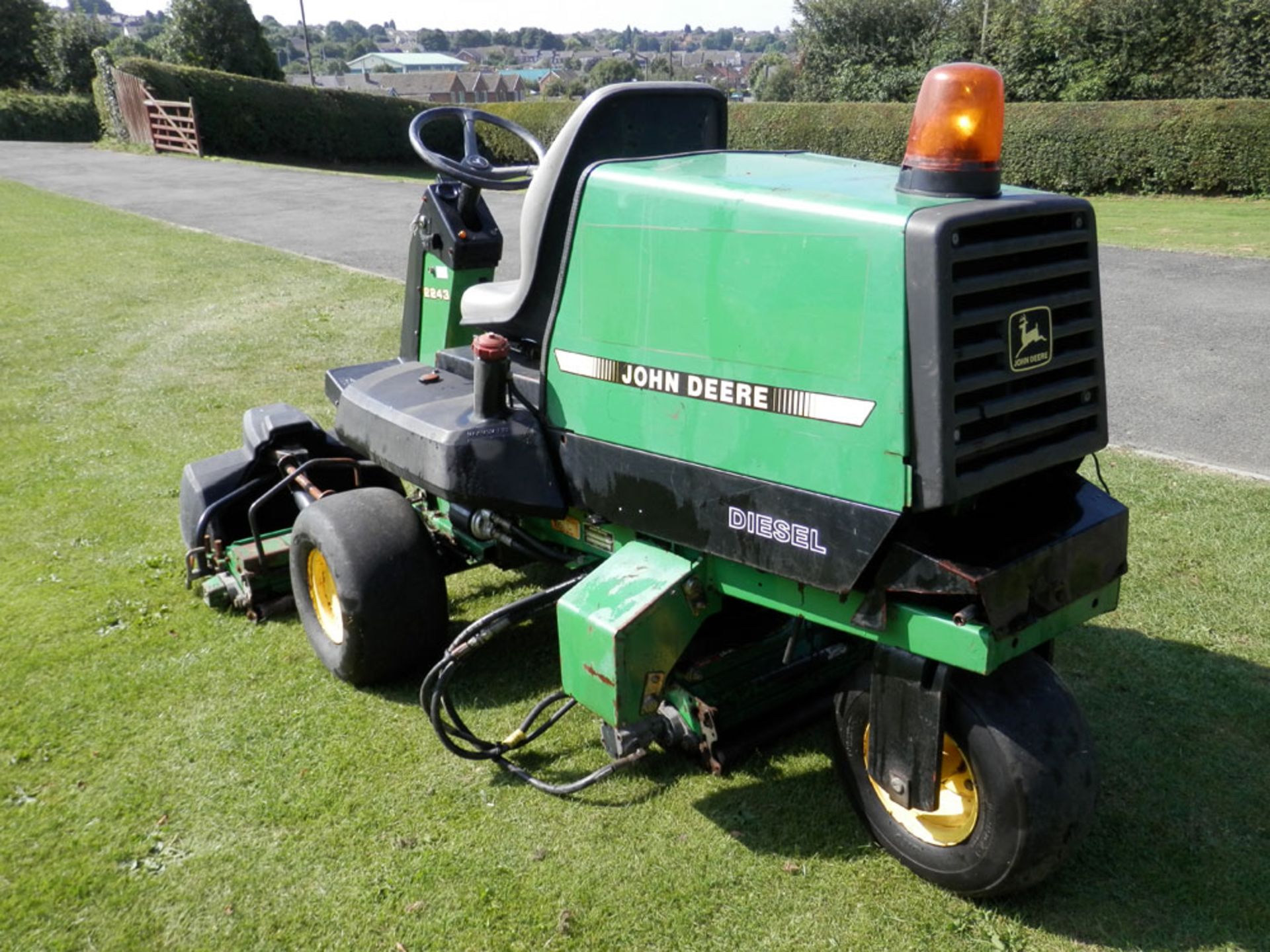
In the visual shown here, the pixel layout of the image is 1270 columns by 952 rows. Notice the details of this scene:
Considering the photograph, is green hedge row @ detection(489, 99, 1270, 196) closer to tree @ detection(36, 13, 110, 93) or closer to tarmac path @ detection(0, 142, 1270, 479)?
tarmac path @ detection(0, 142, 1270, 479)

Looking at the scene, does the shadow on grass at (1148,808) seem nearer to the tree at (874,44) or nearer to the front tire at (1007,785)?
the front tire at (1007,785)

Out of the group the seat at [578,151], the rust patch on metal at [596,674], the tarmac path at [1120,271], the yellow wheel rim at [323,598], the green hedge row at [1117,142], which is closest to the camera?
the rust patch on metal at [596,674]

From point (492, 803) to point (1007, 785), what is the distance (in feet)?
5.18

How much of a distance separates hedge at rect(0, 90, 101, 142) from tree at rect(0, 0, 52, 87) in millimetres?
5714

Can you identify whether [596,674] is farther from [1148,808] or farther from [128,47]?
[128,47]

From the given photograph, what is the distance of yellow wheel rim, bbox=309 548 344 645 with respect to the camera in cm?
420

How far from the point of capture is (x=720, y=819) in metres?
3.33

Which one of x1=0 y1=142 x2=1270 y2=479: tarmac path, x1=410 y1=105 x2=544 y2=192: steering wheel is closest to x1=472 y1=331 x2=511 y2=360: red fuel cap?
x1=410 y1=105 x2=544 y2=192: steering wheel

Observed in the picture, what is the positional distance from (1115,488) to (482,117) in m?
3.76

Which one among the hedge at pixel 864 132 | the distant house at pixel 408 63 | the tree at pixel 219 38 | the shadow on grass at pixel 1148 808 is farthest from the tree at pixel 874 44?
the distant house at pixel 408 63

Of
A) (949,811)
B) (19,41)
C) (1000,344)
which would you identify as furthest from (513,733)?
(19,41)

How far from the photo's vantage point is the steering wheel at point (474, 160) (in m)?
4.21

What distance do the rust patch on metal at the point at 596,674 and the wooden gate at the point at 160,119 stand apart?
92.2 feet

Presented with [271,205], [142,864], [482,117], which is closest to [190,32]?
[271,205]
